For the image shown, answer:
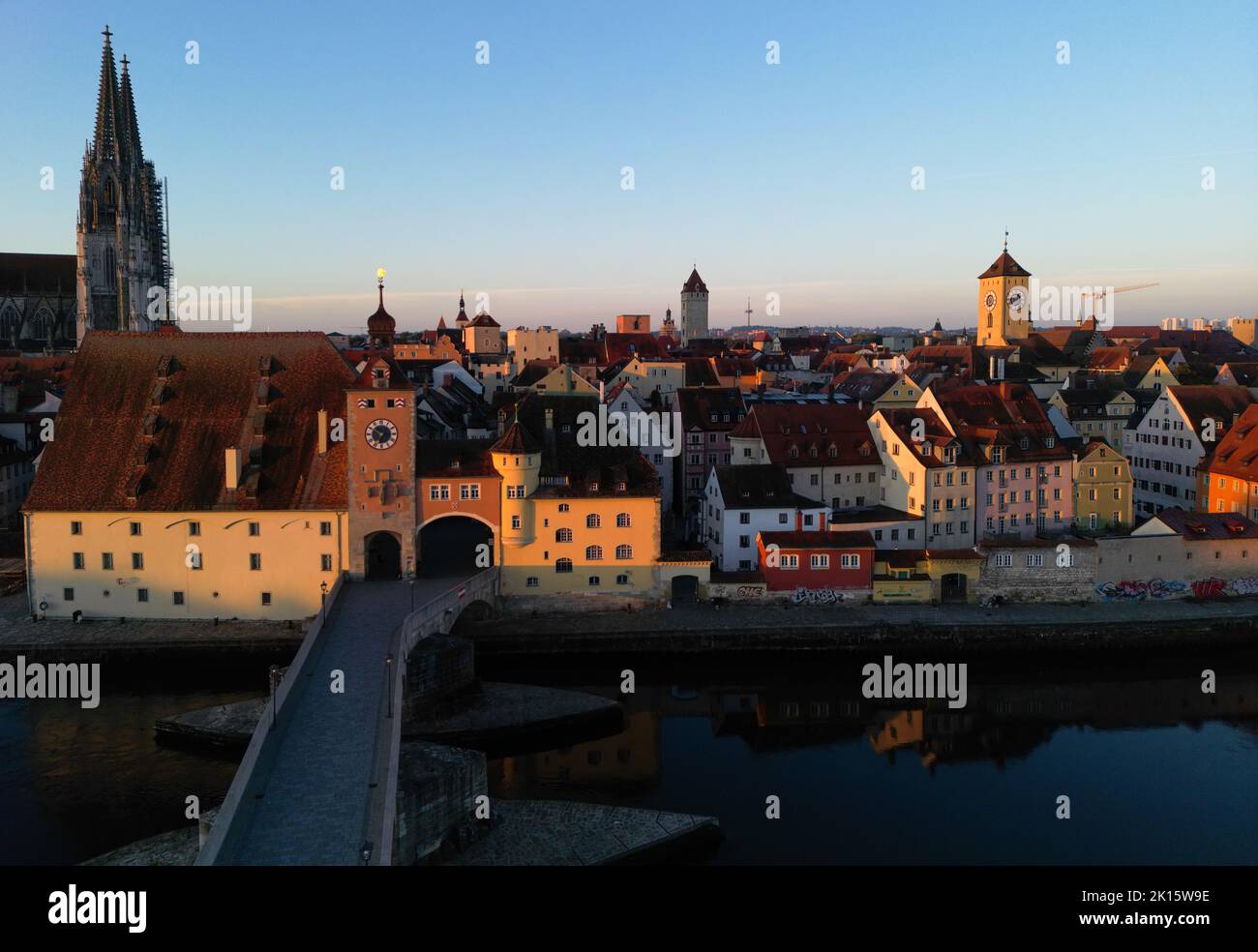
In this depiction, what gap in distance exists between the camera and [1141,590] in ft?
164

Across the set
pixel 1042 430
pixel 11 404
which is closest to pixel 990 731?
pixel 1042 430

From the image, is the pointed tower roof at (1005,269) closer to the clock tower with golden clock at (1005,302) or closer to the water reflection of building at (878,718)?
the clock tower with golden clock at (1005,302)

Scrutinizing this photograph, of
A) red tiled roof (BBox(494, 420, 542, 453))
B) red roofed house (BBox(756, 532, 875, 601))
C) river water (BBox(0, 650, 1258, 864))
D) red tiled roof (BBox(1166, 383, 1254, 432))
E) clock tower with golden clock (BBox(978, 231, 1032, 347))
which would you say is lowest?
river water (BBox(0, 650, 1258, 864))

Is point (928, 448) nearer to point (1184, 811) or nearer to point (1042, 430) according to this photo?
point (1042, 430)

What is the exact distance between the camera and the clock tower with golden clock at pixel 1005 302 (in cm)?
12450

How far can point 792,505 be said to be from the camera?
167ft

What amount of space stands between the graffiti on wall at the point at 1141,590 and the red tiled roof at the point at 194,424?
118ft

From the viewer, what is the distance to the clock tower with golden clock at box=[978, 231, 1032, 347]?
124 metres

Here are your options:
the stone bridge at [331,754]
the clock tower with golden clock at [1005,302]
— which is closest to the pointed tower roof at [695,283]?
the clock tower with golden clock at [1005,302]

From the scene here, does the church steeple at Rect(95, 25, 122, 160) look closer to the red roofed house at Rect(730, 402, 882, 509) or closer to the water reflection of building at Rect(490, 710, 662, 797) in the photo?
the red roofed house at Rect(730, 402, 882, 509)

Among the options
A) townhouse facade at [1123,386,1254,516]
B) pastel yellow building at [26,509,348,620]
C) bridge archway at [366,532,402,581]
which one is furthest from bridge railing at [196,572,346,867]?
townhouse facade at [1123,386,1254,516]

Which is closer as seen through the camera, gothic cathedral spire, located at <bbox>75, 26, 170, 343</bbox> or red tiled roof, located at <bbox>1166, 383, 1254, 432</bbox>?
red tiled roof, located at <bbox>1166, 383, 1254, 432</bbox>

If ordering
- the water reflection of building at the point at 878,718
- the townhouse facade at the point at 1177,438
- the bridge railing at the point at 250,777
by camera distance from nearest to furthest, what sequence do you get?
the bridge railing at the point at 250,777, the water reflection of building at the point at 878,718, the townhouse facade at the point at 1177,438

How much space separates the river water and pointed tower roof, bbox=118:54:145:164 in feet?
350
